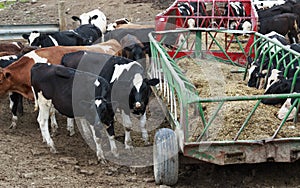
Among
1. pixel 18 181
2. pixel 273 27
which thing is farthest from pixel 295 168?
pixel 273 27

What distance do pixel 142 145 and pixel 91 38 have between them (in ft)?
16.4

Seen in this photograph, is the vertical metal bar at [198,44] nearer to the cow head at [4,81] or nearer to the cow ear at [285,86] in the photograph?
the cow ear at [285,86]

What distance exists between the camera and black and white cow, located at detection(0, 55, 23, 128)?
939cm

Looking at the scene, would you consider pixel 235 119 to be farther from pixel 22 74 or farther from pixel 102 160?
pixel 22 74

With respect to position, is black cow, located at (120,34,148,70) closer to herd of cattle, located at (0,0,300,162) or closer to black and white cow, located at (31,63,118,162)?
herd of cattle, located at (0,0,300,162)

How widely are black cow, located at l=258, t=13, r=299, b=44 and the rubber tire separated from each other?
845cm

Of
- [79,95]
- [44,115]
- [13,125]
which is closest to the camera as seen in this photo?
[79,95]

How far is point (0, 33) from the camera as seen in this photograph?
13.3m

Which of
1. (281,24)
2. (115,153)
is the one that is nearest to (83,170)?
(115,153)

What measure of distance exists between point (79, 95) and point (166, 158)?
1.93m

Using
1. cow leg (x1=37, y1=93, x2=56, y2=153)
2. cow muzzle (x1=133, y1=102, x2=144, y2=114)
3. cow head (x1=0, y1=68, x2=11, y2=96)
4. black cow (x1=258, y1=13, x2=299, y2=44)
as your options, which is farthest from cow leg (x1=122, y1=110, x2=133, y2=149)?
black cow (x1=258, y1=13, x2=299, y2=44)

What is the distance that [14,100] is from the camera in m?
9.56

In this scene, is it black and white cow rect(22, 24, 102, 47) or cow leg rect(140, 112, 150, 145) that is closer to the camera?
cow leg rect(140, 112, 150, 145)

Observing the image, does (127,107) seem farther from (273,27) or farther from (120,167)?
(273,27)
